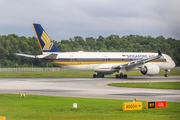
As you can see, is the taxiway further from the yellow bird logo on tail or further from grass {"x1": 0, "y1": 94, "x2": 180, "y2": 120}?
the yellow bird logo on tail

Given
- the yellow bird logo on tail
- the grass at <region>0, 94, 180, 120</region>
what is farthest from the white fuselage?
the grass at <region>0, 94, 180, 120</region>

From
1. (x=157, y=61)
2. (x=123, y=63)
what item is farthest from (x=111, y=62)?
(x=157, y=61)

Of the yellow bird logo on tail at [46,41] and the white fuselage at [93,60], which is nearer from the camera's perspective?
the white fuselage at [93,60]

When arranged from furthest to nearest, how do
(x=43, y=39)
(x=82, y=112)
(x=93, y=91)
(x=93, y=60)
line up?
(x=93, y=60) → (x=43, y=39) → (x=93, y=91) → (x=82, y=112)

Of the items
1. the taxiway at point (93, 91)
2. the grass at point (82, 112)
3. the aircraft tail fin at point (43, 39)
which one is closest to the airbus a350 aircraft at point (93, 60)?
the aircraft tail fin at point (43, 39)

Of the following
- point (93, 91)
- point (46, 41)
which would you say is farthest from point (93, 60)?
point (93, 91)

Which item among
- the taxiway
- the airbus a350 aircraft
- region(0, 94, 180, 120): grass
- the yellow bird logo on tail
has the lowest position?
region(0, 94, 180, 120): grass

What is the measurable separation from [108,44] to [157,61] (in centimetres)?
9029

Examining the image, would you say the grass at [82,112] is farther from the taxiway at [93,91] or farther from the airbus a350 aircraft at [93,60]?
the airbus a350 aircraft at [93,60]

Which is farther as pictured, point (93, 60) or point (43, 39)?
point (93, 60)

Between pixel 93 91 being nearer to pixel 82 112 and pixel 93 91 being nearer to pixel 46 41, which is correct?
pixel 82 112

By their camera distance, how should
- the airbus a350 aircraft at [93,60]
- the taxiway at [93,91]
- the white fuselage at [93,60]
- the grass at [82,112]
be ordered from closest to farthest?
the grass at [82,112]
the taxiway at [93,91]
the airbus a350 aircraft at [93,60]
the white fuselage at [93,60]

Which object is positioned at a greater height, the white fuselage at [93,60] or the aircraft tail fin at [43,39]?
the aircraft tail fin at [43,39]

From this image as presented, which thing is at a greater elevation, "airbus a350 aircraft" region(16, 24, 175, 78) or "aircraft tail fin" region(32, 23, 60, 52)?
"aircraft tail fin" region(32, 23, 60, 52)
